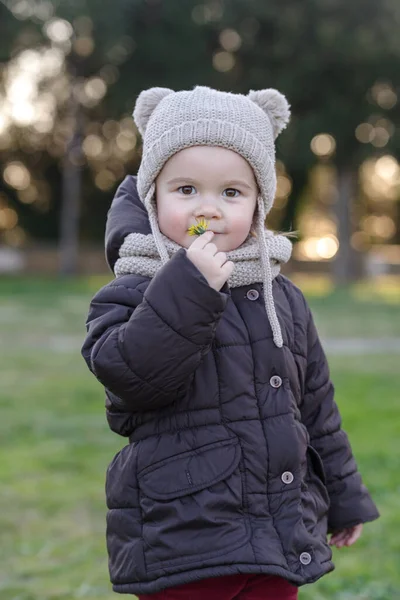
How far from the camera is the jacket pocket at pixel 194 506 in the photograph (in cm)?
195

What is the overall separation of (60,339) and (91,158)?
860 inches

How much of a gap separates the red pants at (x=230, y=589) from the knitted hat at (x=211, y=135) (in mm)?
519

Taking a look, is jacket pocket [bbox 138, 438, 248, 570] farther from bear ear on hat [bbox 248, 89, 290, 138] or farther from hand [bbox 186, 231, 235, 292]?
bear ear on hat [bbox 248, 89, 290, 138]

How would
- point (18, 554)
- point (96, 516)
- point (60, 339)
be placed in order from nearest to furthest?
1. point (18, 554)
2. point (96, 516)
3. point (60, 339)

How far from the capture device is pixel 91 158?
3275 cm

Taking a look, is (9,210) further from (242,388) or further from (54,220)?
(242,388)

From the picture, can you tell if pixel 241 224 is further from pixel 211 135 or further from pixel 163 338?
pixel 163 338

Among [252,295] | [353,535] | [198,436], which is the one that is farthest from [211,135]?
[353,535]

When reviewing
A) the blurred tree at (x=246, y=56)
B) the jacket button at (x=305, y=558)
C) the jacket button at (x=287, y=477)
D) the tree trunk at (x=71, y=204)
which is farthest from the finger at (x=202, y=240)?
the tree trunk at (x=71, y=204)

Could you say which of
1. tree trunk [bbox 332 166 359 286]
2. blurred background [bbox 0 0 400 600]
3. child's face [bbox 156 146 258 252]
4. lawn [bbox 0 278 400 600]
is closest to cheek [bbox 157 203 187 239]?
child's face [bbox 156 146 258 252]

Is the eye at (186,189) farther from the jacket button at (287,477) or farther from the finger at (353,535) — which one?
the finger at (353,535)

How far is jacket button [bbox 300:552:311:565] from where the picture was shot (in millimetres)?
2008

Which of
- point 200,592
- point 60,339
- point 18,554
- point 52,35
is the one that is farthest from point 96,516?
point 52,35

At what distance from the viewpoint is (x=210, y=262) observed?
6.38ft
